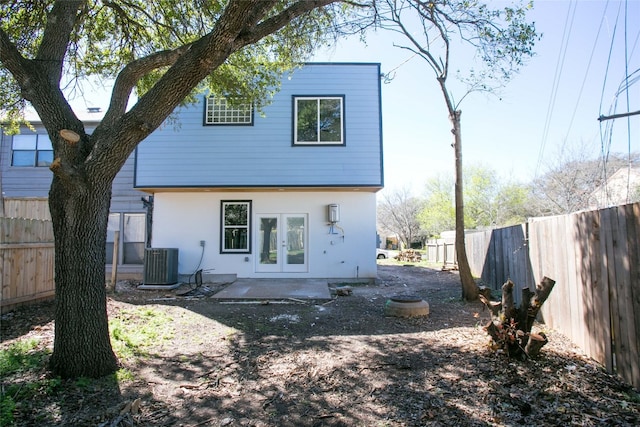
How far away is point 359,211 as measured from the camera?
39.9ft

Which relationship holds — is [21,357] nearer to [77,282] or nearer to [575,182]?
[77,282]

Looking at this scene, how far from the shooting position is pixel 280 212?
40.3 ft

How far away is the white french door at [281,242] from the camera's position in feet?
40.2

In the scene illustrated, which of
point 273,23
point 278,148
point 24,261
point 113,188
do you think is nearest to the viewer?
point 273,23

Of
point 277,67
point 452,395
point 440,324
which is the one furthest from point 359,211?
point 452,395

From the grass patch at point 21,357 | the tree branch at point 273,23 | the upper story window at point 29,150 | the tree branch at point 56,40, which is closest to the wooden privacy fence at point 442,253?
the tree branch at point 273,23

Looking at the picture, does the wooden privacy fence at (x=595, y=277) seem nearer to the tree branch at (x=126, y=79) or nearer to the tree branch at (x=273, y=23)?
the tree branch at (x=273, y=23)

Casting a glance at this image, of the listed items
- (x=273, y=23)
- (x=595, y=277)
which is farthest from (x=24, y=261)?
(x=595, y=277)

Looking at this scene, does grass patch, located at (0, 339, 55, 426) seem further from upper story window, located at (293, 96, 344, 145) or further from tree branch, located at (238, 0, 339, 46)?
upper story window, located at (293, 96, 344, 145)

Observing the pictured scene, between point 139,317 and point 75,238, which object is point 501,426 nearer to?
point 75,238

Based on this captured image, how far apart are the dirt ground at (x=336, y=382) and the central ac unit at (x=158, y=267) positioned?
444 cm

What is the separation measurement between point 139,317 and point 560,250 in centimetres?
694

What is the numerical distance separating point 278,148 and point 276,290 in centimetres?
435

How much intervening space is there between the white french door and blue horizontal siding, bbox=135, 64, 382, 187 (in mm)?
1336
